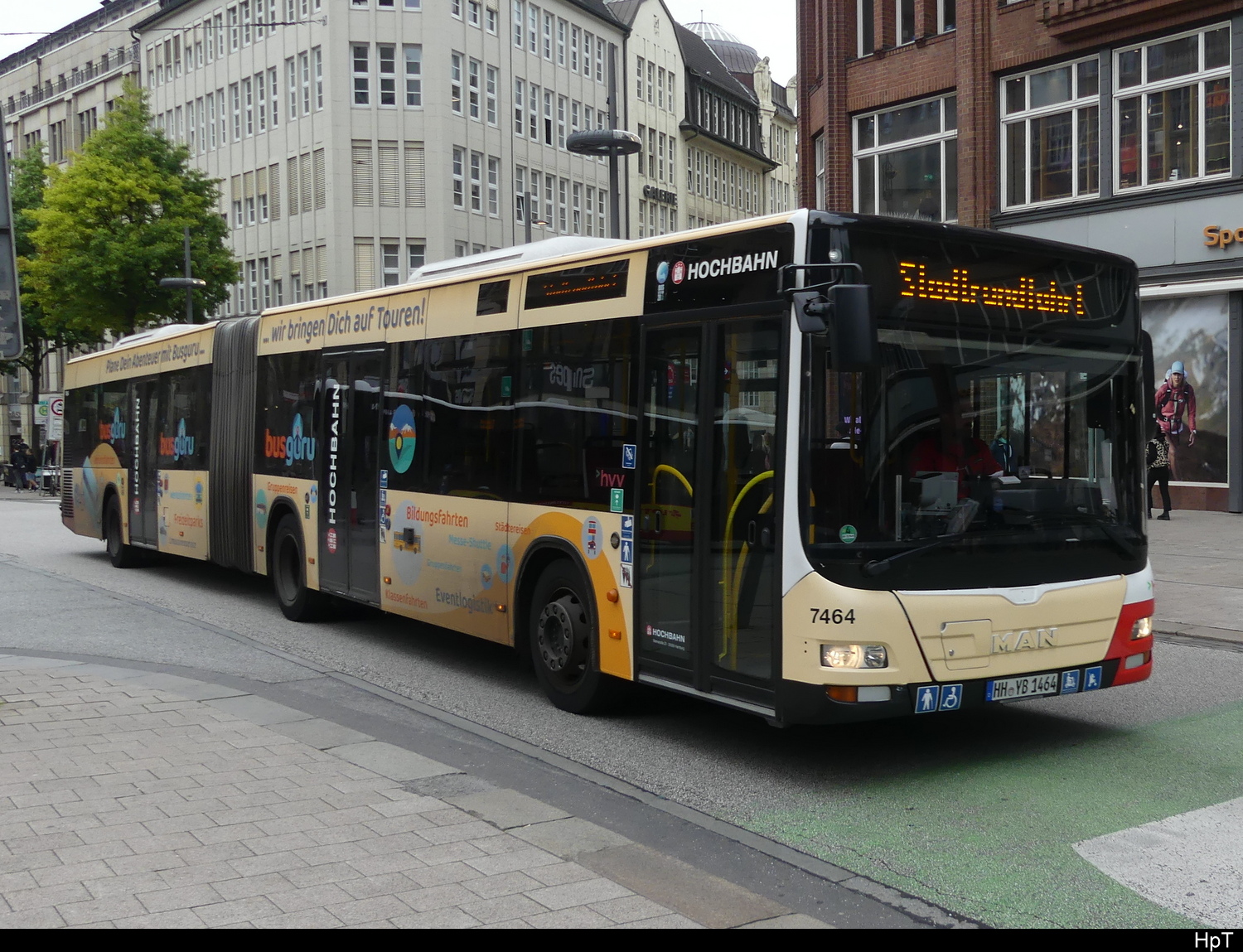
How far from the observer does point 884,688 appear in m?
6.42

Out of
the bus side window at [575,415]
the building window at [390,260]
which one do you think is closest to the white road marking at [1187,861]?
the bus side window at [575,415]

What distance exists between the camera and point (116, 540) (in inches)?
712

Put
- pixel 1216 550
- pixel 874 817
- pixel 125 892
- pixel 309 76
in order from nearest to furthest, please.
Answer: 1. pixel 125 892
2. pixel 874 817
3. pixel 1216 550
4. pixel 309 76

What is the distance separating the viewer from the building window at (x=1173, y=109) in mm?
21734

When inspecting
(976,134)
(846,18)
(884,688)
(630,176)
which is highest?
(630,176)

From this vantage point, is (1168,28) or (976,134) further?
(976,134)

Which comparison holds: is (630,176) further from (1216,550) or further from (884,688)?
(884,688)

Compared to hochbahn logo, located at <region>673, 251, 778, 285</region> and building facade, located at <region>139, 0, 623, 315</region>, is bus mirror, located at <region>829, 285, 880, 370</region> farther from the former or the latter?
building facade, located at <region>139, 0, 623, 315</region>

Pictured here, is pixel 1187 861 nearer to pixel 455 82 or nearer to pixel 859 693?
pixel 859 693

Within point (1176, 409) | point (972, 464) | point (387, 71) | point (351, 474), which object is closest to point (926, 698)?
point (972, 464)

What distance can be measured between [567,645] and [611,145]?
11.9 m

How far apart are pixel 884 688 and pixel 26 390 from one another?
8586 centimetres

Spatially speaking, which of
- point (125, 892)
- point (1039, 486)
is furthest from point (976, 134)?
point (125, 892)

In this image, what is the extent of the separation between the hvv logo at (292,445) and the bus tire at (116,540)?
17.9 feet
